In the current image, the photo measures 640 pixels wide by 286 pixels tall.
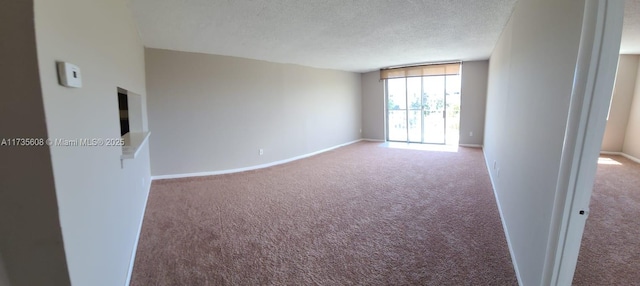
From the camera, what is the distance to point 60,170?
973 mm

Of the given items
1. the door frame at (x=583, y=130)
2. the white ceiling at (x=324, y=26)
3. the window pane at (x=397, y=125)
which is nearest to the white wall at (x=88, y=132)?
the white ceiling at (x=324, y=26)

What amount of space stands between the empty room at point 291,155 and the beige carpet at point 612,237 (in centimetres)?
3

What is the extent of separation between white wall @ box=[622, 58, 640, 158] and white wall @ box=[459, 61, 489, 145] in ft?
8.33

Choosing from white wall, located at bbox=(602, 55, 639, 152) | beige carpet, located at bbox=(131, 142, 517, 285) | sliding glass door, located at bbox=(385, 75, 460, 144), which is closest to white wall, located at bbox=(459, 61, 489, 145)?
sliding glass door, located at bbox=(385, 75, 460, 144)

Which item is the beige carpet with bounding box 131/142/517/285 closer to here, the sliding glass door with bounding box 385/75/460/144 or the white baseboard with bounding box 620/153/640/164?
the sliding glass door with bounding box 385/75/460/144

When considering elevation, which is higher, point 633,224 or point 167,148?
point 167,148

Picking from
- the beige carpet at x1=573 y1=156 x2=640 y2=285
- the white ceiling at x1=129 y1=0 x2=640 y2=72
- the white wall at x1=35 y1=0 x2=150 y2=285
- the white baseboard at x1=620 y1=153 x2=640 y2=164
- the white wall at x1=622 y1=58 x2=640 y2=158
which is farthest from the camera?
the white wall at x1=622 y1=58 x2=640 y2=158

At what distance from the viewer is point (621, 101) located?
5434 millimetres

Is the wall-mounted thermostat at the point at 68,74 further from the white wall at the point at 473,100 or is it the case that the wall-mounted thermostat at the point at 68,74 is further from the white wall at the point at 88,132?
the white wall at the point at 473,100

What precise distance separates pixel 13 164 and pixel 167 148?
12.4 ft

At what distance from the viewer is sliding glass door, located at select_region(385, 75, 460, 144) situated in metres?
7.01

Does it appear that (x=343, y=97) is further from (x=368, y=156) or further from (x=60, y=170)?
(x=60, y=170)

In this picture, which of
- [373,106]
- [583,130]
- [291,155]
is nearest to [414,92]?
[373,106]

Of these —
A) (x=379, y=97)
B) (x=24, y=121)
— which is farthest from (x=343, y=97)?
(x=24, y=121)
